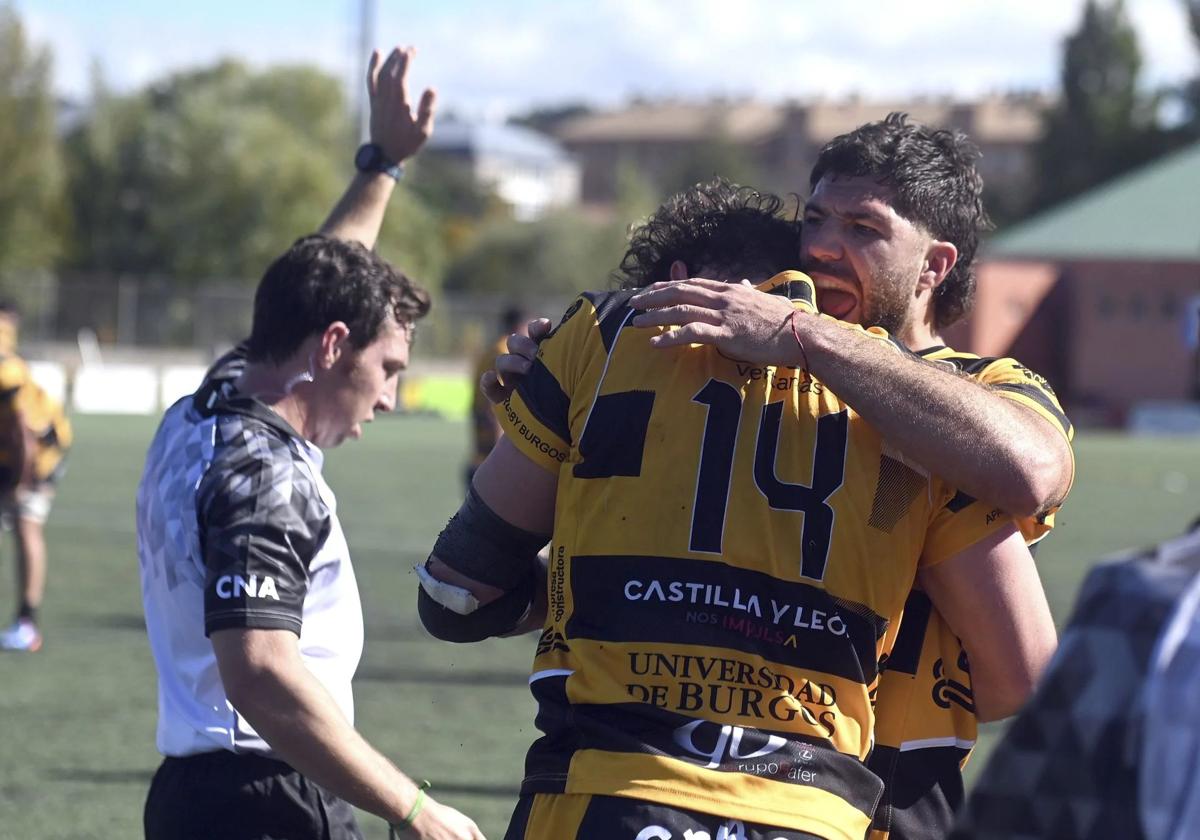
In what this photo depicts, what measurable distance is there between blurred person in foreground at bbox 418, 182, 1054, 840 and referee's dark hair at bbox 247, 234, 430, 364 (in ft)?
3.57

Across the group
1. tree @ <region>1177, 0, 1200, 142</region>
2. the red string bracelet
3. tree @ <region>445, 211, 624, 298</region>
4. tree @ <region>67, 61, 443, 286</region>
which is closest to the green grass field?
the red string bracelet

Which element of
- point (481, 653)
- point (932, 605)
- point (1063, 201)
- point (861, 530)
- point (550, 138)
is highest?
point (861, 530)

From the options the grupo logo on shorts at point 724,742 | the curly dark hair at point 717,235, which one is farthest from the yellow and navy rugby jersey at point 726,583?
the curly dark hair at point 717,235

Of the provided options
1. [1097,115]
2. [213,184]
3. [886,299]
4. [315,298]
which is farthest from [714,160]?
[886,299]

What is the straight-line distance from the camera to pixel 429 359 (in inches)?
1967

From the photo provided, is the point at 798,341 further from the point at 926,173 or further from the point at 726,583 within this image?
the point at 926,173

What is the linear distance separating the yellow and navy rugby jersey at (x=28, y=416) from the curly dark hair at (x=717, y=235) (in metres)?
7.86

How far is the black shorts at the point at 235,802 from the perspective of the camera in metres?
3.16

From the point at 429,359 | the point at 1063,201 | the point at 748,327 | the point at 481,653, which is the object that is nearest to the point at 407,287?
the point at 748,327

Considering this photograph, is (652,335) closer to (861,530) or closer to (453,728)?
(861,530)

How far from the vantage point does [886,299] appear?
263 centimetres

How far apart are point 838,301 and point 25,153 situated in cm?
5248

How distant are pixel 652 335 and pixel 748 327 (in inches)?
6.5

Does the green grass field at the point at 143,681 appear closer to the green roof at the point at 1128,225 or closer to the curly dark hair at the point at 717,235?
the curly dark hair at the point at 717,235
